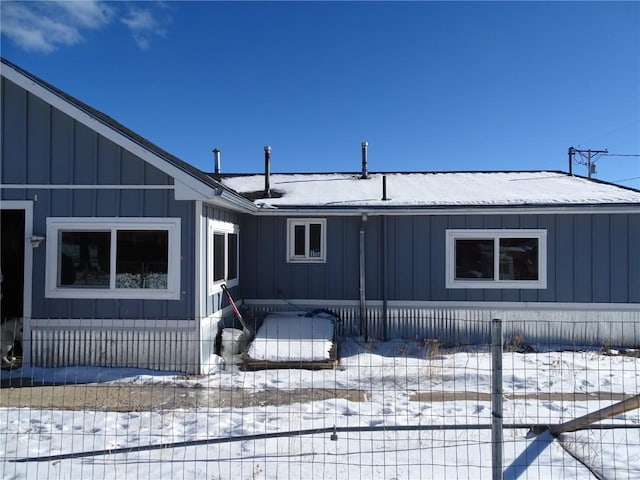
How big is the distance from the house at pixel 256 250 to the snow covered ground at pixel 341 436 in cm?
132

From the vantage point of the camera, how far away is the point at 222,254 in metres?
8.95

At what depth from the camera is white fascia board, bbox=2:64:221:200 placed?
7.27m

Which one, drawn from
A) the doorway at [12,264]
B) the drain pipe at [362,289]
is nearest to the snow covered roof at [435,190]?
the drain pipe at [362,289]

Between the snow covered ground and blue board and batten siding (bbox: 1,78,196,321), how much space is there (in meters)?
1.19

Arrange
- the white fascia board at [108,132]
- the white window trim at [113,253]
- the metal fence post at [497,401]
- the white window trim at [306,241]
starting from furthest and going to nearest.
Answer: the white window trim at [306,241], the white window trim at [113,253], the white fascia board at [108,132], the metal fence post at [497,401]

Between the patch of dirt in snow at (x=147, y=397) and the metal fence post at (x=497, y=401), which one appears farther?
the patch of dirt in snow at (x=147, y=397)

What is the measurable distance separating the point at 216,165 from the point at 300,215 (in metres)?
6.98

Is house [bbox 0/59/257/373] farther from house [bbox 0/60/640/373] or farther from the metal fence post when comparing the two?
the metal fence post

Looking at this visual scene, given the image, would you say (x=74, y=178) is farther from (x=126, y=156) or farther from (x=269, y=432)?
(x=269, y=432)

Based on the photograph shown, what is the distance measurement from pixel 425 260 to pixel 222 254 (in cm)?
422

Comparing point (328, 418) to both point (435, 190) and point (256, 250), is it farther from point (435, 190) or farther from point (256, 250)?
point (435, 190)

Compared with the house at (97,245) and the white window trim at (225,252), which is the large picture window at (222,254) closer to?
the white window trim at (225,252)

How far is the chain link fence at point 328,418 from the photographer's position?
3.95 metres

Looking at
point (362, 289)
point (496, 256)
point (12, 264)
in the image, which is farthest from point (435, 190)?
point (12, 264)
